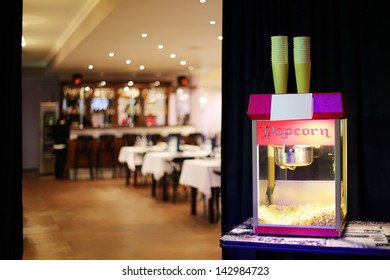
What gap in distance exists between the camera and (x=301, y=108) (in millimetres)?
2920

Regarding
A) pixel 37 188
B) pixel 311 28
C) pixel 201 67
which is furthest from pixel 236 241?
pixel 201 67

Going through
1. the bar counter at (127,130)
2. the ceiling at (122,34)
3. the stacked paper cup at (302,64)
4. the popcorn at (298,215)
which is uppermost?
the ceiling at (122,34)

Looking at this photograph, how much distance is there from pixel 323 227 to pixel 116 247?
371 cm

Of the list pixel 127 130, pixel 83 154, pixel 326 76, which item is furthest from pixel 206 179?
pixel 127 130

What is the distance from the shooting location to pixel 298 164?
293 cm

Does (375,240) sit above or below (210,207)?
above

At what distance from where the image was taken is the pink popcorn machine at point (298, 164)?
9.46ft

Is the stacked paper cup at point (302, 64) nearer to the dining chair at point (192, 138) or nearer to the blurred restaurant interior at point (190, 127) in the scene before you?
the blurred restaurant interior at point (190, 127)

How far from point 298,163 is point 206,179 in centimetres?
476

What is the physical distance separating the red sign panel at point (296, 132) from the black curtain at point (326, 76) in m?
0.71

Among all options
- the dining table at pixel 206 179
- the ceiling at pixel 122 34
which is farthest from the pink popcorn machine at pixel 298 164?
the dining table at pixel 206 179
